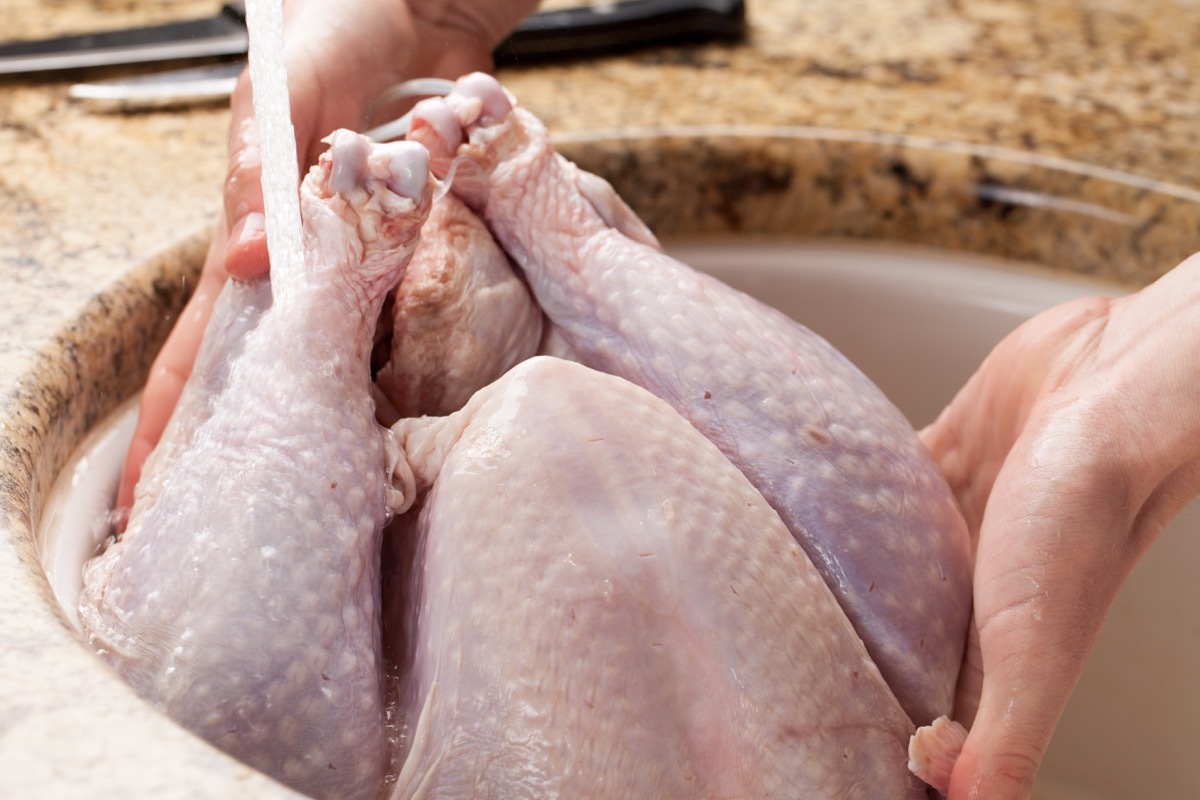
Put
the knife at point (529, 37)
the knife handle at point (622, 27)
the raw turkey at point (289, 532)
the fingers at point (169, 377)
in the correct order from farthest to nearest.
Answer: the knife handle at point (622, 27) → the knife at point (529, 37) → the fingers at point (169, 377) → the raw turkey at point (289, 532)

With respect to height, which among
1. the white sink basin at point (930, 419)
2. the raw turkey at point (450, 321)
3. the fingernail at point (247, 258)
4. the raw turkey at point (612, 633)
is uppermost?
the fingernail at point (247, 258)

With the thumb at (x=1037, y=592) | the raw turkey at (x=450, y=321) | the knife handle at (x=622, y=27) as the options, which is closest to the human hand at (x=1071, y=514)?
the thumb at (x=1037, y=592)

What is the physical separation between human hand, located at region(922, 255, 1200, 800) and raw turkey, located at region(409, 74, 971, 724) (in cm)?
4

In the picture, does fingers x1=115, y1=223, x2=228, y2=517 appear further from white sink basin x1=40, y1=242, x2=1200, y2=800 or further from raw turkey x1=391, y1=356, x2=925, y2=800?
raw turkey x1=391, y1=356, x2=925, y2=800

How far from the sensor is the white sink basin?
0.76 m

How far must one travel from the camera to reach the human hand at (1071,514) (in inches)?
21.9

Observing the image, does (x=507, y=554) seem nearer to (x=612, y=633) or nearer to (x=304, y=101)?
(x=612, y=633)

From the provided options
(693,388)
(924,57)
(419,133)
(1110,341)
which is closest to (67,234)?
(419,133)

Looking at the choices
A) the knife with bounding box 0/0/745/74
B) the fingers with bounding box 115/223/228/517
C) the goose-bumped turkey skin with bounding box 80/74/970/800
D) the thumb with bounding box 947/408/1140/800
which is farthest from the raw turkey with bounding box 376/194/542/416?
the knife with bounding box 0/0/745/74

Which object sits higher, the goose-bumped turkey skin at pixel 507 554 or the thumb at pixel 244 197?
the thumb at pixel 244 197

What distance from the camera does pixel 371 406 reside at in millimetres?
586

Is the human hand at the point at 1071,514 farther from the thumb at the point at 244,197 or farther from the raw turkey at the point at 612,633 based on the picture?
the thumb at the point at 244,197

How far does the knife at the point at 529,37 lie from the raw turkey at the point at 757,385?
54 cm

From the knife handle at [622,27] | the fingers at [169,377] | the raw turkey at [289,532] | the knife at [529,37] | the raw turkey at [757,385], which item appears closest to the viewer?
the raw turkey at [289,532]
